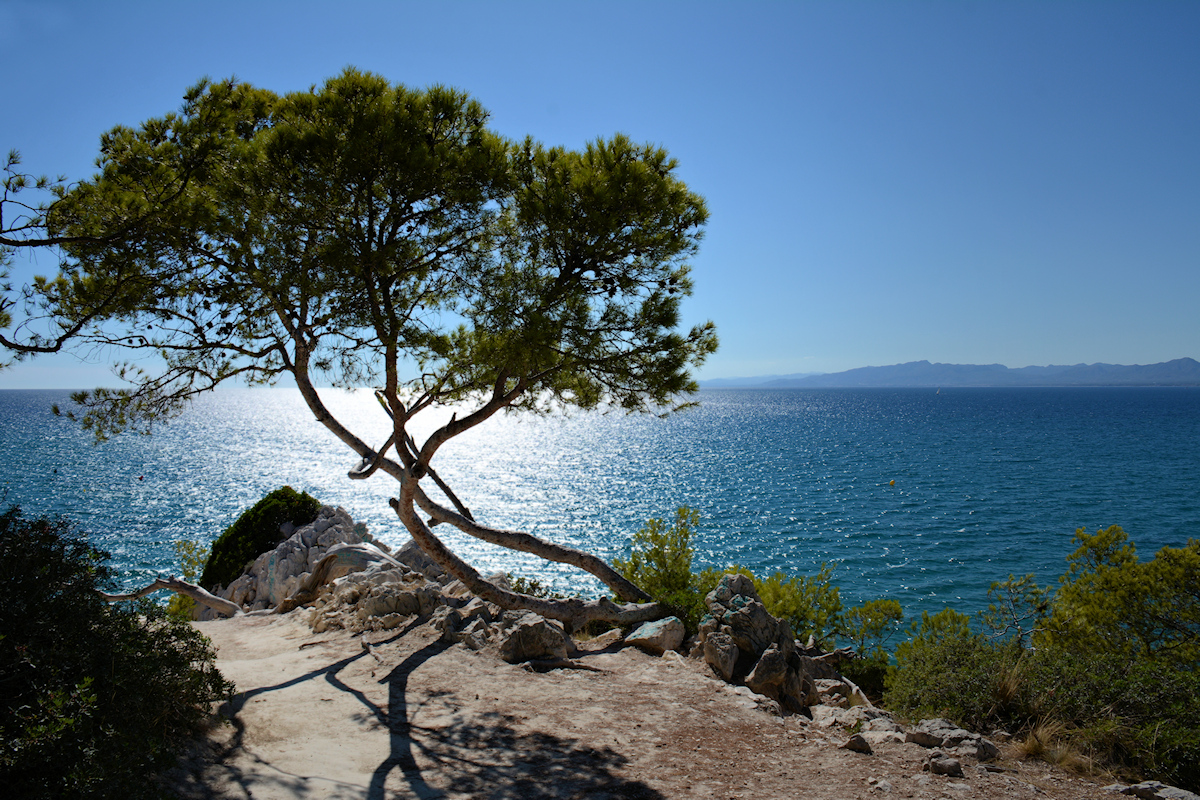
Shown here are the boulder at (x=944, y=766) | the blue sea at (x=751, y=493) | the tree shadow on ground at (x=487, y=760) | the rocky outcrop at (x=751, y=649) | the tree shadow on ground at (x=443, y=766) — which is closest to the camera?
the tree shadow on ground at (x=443, y=766)

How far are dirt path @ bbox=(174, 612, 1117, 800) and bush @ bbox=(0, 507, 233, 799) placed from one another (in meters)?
0.92

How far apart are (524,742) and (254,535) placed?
1397 cm

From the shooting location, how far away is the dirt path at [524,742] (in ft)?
18.4

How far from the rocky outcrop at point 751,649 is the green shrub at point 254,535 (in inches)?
508

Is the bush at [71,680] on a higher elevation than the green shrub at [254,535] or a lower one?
higher

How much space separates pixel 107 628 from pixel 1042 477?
58703mm

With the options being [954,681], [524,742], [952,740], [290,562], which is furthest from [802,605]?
[290,562]

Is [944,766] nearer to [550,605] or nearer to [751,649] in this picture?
[751,649]

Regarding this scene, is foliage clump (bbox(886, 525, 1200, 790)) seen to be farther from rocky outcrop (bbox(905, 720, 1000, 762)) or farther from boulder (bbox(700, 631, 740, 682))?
boulder (bbox(700, 631, 740, 682))

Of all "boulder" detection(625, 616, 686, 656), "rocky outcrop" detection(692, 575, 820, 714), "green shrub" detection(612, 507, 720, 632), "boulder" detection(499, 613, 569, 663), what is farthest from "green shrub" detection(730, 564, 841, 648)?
"boulder" detection(499, 613, 569, 663)

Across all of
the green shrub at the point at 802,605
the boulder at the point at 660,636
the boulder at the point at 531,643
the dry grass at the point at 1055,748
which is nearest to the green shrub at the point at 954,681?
the dry grass at the point at 1055,748

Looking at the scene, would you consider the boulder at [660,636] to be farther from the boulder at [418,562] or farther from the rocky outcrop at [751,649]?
the boulder at [418,562]

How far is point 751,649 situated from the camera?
8.91 metres

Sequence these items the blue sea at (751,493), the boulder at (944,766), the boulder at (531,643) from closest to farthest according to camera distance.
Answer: the boulder at (944,766) < the boulder at (531,643) < the blue sea at (751,493)
